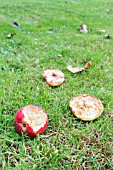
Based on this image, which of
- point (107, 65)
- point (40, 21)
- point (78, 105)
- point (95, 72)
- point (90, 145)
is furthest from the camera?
point (40, 21)

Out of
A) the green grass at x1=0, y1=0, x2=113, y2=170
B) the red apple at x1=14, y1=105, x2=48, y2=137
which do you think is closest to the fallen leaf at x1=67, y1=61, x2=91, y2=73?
the green grass at x1=0, y1=0, x2=113, y2=170

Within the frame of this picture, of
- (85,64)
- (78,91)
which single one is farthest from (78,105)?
(85,64)

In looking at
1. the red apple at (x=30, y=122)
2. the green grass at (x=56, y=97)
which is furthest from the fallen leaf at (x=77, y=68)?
the red apple at (x=30, y=122)

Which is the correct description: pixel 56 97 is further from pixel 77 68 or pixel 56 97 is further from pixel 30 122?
pixel 77 68

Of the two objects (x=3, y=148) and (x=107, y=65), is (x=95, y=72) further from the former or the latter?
(x=3, y=148)

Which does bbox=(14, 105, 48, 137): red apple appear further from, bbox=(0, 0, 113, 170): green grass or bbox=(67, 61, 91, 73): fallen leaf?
bbox=(67, 61, 91, 73): fallen leaf

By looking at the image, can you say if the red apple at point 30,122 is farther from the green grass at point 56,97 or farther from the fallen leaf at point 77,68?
the fallen leaf at point 77,68
